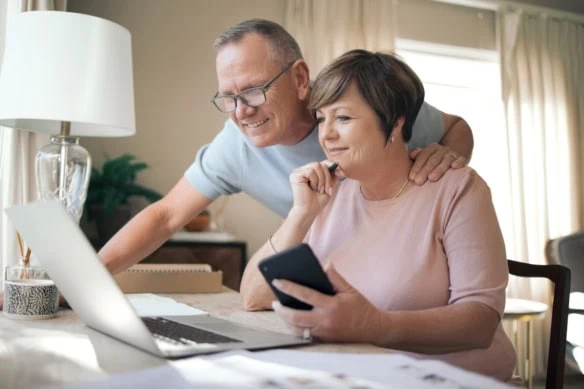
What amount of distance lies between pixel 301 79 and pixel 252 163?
1.03 ft

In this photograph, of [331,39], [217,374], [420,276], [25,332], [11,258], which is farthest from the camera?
[331,39]

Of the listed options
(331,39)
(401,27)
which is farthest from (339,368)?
(401,27)

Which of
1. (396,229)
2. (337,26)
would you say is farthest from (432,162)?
(337,26)

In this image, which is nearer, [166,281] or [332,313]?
[332,313]

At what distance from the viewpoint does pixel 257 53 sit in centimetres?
150

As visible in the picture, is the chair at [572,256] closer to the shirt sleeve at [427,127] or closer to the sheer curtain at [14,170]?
the shirt sleeve at [427,127]

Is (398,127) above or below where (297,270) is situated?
above

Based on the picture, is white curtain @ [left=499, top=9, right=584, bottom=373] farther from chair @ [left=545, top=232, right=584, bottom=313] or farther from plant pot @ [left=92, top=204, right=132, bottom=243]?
plant pot @ [left=92, top=204, right=132, bottom=243]

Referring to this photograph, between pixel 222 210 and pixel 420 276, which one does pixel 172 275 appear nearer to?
pixel 420 276

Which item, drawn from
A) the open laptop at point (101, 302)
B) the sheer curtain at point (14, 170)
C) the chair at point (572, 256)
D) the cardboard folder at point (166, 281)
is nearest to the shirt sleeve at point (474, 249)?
the open laptop at point (101, 302)

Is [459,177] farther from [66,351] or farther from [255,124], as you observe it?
[66,351]

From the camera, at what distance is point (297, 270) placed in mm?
863

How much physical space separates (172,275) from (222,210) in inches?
82.7

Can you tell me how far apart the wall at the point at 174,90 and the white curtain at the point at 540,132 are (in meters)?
1.84
